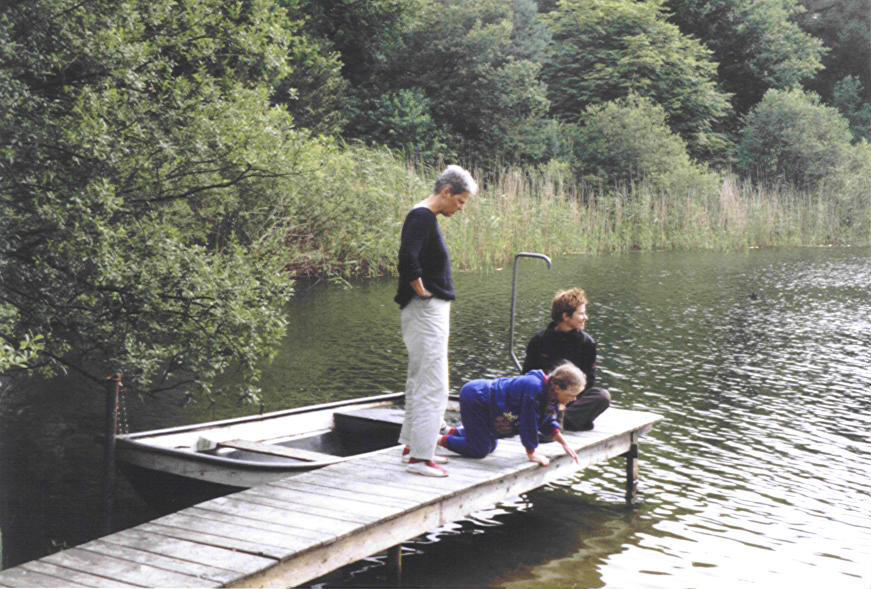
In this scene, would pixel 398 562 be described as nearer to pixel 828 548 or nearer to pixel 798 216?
pixel 828 548

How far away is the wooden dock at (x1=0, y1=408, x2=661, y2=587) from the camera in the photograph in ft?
15.8

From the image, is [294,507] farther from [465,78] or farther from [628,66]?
[628,66]

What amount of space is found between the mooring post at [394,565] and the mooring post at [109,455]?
7.16 ft

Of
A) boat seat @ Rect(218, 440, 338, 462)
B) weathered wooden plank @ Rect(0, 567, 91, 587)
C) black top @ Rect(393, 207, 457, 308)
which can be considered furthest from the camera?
boat seat @ Rect(218, 440, 338, 462)

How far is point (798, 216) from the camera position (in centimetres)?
3647

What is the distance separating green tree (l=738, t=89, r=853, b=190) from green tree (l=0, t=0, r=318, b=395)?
34.7m

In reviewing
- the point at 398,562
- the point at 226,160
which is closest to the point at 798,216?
the point at 226,160

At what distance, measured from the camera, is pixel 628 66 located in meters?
43.4

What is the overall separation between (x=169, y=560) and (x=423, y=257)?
2.32 meters

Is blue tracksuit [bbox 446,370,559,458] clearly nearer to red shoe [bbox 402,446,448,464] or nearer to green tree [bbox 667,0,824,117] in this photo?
red shoe [bbox 402,446,448,464]

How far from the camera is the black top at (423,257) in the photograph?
6172 mm

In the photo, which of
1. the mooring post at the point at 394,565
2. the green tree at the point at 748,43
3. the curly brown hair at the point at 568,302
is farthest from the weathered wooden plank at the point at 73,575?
the green tree at the point at 748,43

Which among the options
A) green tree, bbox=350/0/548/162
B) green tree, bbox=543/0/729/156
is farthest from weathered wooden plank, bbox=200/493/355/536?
green tree, bbox=543/0/729/156

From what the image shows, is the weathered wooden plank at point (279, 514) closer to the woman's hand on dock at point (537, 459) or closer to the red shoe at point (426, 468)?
the red shoe at point (426, 468)
